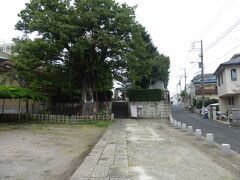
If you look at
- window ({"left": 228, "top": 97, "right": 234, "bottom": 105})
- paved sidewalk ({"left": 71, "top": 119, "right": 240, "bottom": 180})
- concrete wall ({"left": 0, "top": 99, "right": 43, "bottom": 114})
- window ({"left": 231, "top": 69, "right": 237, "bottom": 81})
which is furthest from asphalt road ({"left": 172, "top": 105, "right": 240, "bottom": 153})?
concrete wall ({"left": 0, "top": 99, "right": 43, "bottom": 114})

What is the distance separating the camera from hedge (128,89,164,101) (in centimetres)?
3491

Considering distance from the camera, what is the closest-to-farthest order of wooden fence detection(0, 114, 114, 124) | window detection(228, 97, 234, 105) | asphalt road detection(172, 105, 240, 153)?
asphalt road detection(172, 105, 240, 153) < wooden fence detection(0, 114, 114, 124) < window detection(228, 97, 234, 105)

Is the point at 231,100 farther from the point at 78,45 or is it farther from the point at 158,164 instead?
the point at 158,164

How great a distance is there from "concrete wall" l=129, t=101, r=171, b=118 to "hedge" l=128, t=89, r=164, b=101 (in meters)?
0.46

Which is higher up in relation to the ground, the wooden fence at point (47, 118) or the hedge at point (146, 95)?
the hedge at point (146, 95)

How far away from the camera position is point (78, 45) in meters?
25.5

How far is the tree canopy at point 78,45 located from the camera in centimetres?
2628

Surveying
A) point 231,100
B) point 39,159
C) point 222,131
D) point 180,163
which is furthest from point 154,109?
point 39,159

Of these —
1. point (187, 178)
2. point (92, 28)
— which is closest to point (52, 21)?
point (92, 28)

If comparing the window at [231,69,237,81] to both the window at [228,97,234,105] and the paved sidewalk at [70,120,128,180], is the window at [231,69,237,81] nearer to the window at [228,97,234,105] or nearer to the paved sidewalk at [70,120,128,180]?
the window at [228,97,234,105]

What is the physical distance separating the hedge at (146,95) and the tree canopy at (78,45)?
17.0 ft

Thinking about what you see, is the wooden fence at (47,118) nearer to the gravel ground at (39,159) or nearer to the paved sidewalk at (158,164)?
the gravel ground at (39,159)

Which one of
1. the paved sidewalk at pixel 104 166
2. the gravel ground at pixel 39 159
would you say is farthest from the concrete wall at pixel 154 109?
the paved sidewalk at pixel 104 166

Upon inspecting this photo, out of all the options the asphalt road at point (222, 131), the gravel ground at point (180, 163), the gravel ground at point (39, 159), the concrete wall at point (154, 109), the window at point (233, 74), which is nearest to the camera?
the gravel ground at point (180, 163)
